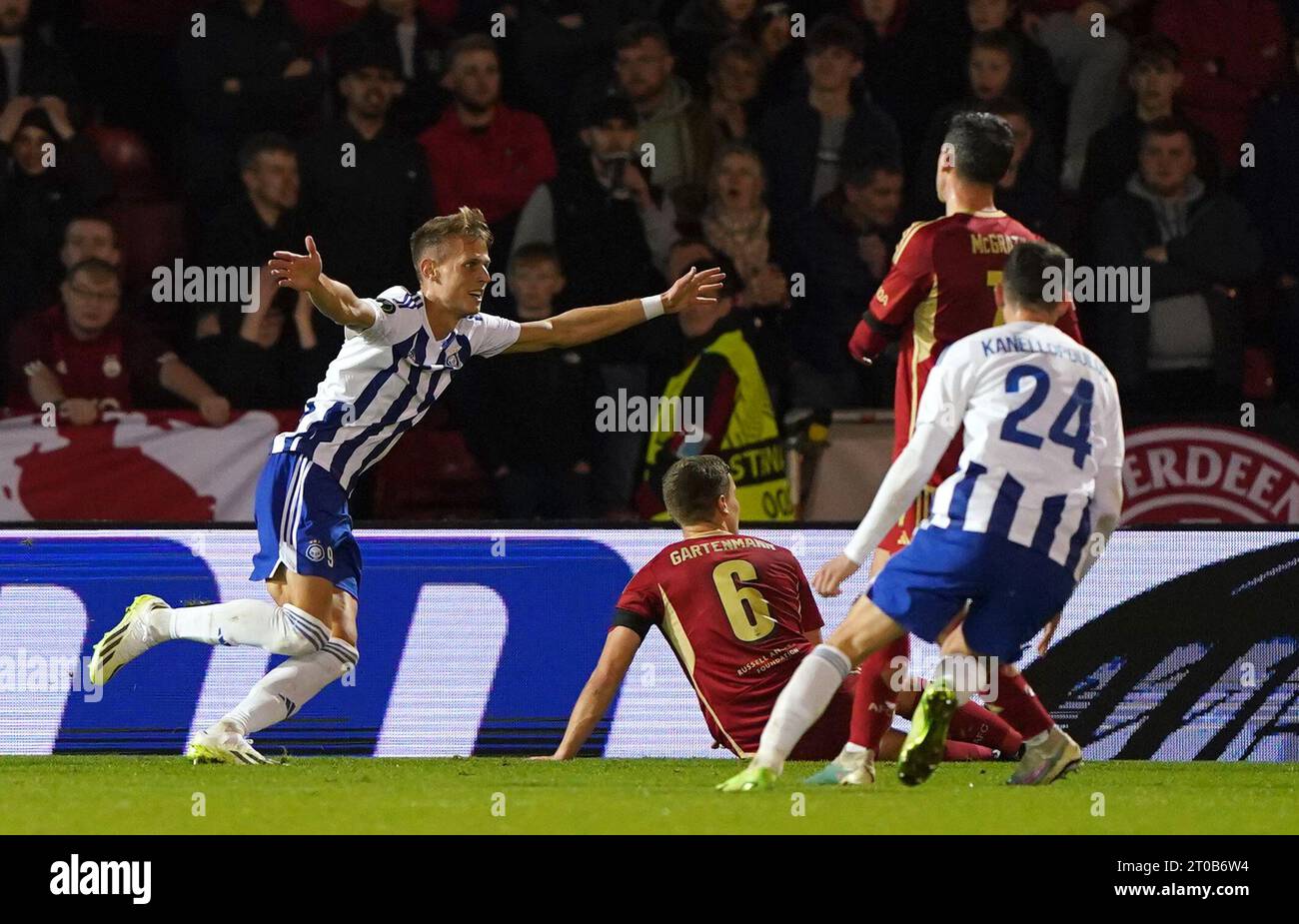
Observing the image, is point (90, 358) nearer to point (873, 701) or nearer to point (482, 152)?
Result: point (482, 152)

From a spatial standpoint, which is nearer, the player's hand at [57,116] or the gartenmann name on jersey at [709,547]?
the gartenmann name on jersey at [709,547]

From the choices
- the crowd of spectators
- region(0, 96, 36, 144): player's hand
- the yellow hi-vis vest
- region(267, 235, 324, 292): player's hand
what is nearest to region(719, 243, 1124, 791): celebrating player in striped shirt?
region(267, 235, 324, 292): player's hand

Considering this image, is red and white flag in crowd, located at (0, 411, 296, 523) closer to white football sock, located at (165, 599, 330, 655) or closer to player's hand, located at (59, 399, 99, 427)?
player's hand, located at (59, 399, 99, 427)

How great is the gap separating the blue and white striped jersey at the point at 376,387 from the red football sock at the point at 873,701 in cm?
181

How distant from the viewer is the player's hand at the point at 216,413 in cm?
938

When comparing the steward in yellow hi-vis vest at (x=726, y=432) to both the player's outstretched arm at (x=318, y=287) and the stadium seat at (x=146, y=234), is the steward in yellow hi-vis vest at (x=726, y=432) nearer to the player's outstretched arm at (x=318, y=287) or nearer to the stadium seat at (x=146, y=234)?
the stadium seat at (x=146, y=234)

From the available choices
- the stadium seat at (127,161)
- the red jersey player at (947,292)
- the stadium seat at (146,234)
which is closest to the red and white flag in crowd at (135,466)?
the stadium seat at (146,234)

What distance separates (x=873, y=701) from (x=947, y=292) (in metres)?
1.21

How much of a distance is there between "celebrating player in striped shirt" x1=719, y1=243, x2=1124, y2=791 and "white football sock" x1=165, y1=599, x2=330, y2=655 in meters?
1.85

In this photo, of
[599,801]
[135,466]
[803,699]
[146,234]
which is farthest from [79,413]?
[803,699]

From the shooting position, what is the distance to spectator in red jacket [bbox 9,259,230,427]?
31.5 feet

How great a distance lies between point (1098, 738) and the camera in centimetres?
752

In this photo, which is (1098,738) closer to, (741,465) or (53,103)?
(741,465)

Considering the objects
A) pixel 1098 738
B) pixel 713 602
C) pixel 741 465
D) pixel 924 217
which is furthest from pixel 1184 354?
pixel 713 602
